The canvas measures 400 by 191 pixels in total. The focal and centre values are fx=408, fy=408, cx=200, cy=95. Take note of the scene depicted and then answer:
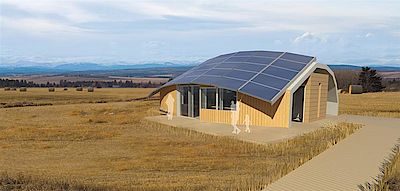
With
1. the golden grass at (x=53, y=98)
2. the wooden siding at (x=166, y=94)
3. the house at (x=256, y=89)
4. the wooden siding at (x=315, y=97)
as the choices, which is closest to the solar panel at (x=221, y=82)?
the house at (x=256, y=89)

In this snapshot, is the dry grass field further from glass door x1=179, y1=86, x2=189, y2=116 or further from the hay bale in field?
the hay bale in field

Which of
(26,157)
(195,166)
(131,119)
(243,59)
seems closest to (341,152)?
(195,166)

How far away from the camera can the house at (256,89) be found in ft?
61.3

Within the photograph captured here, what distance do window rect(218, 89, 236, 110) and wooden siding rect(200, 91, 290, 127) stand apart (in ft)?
0.92

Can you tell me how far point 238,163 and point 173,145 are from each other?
3.57 meters

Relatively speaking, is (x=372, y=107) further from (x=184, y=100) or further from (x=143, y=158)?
(x=143, y=158)

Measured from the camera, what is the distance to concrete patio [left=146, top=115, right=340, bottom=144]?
50.4ft

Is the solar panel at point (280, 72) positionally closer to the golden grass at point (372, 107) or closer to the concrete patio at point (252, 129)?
the concrete patio at point (252, 129)

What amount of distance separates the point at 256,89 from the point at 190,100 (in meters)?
4.68

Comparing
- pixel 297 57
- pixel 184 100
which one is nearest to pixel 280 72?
pixel 297 57

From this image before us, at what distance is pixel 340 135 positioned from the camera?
50.5 feet

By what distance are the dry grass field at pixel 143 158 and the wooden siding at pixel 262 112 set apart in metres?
2.06

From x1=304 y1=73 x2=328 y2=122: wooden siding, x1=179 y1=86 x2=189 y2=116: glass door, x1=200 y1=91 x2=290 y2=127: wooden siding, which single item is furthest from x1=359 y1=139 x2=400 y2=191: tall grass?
x1=179 y1=86 x2=189 y2=116: glass door

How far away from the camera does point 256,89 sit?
18.6 m
